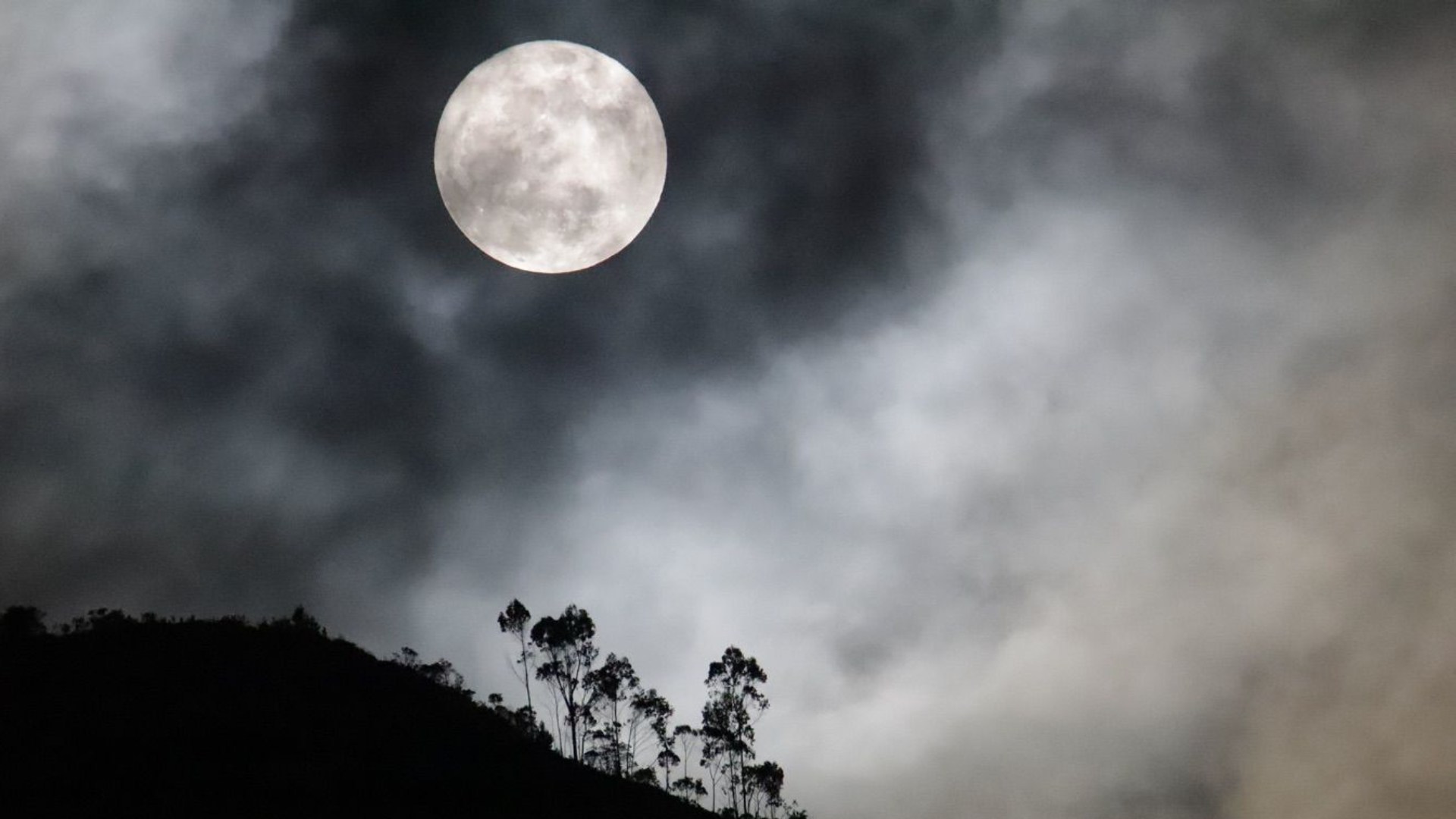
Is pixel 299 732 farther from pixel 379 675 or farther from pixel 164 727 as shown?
pixel 379 675

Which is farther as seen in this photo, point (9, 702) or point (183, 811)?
point (9, 702)

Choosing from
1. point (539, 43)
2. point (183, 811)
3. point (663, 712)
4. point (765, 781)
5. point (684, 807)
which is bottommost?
point (183, 811)

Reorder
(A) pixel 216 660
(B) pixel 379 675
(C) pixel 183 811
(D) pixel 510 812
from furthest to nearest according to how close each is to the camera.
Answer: (B) pixel 379 675 < (A) pixel 216 660 < (D) pixel 510 812 < (C) pixel 183 811

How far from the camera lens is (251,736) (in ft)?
138

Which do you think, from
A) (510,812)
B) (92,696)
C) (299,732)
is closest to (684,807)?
(510,812)

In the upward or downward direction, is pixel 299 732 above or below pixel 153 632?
below

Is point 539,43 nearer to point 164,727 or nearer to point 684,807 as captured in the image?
point 164,727

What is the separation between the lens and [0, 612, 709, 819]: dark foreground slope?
36375 mm

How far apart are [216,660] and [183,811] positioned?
18.5 metres

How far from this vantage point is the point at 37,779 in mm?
35062

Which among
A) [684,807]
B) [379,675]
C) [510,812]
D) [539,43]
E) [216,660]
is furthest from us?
[684,807]

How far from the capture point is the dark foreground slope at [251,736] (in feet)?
119

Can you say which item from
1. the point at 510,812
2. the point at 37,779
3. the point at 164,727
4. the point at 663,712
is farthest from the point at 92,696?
the point at 663,712

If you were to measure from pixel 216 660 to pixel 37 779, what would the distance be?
15703mm
